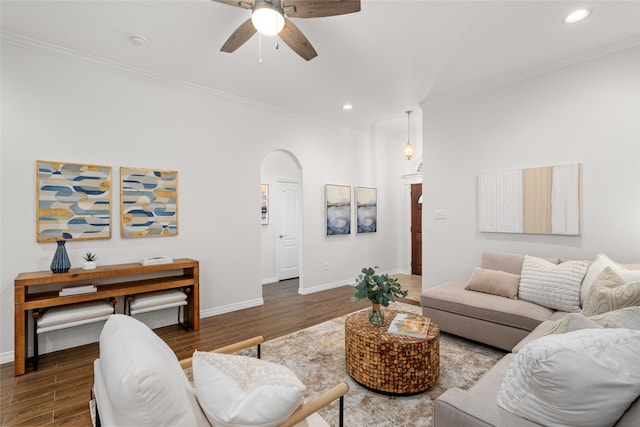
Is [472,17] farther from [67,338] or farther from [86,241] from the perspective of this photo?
[67,338]

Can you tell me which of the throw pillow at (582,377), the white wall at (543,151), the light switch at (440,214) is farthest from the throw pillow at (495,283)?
the throw pillow at (582,377)

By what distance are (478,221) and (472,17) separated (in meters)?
2.40

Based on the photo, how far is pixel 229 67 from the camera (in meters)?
3.43

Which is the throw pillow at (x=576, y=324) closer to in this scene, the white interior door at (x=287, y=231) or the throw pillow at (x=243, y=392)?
the throw pillow at (x=243, y=392)

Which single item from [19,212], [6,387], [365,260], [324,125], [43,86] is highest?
[324,125]

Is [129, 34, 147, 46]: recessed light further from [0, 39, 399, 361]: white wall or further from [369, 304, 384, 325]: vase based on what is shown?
[369, 304, 384, 325]: vase

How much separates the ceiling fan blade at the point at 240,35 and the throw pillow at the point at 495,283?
3.22m

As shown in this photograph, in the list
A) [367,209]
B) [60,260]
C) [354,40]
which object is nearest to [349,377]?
[60,260]

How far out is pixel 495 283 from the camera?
3182 millimetres

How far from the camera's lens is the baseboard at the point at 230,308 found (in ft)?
13.1

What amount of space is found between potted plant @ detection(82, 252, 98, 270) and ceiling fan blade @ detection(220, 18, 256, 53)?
7.88 ft

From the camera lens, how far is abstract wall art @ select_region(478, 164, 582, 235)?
3328 millimetres

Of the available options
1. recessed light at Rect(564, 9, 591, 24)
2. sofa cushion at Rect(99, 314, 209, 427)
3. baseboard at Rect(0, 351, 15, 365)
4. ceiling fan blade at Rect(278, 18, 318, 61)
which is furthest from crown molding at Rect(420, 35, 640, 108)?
baseboard at Rect(0, 351, 15, 365)

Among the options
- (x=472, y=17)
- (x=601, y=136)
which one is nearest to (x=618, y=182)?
(x=601, y=136)
